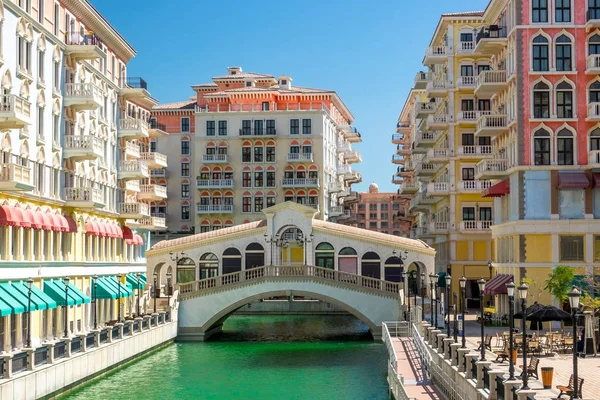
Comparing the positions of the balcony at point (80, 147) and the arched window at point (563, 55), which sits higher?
the arched window at point (563, 55)

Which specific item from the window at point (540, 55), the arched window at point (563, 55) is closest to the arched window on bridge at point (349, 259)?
the window at point (540, 55)

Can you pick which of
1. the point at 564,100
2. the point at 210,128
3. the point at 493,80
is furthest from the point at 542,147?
the point at 210,128

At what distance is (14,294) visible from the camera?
4044cm

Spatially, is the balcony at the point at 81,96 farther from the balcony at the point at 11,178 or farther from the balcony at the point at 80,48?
the balcony at the point at 11,178

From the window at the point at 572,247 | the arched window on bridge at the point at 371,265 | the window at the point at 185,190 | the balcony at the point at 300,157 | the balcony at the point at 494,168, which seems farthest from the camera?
the window at the point at 185,190

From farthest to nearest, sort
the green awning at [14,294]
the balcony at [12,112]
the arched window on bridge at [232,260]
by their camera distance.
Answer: the arched window on bridge at [232,260] < the green awning at [14,294] < the balcony at [12,112]

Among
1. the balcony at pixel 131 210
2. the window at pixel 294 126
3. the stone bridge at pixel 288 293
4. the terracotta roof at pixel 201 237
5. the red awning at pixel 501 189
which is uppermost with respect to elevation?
the window at pixel 294 126

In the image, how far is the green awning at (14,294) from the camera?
131 feet

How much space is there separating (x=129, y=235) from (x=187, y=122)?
44498 millimetres

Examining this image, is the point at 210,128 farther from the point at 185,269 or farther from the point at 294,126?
the point at 185,269

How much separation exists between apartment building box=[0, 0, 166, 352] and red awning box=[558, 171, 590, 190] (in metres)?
24.5

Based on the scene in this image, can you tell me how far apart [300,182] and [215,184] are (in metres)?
8.53

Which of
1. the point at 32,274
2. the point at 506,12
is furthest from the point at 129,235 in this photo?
the point at 506,12

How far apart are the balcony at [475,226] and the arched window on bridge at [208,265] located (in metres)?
18.4
